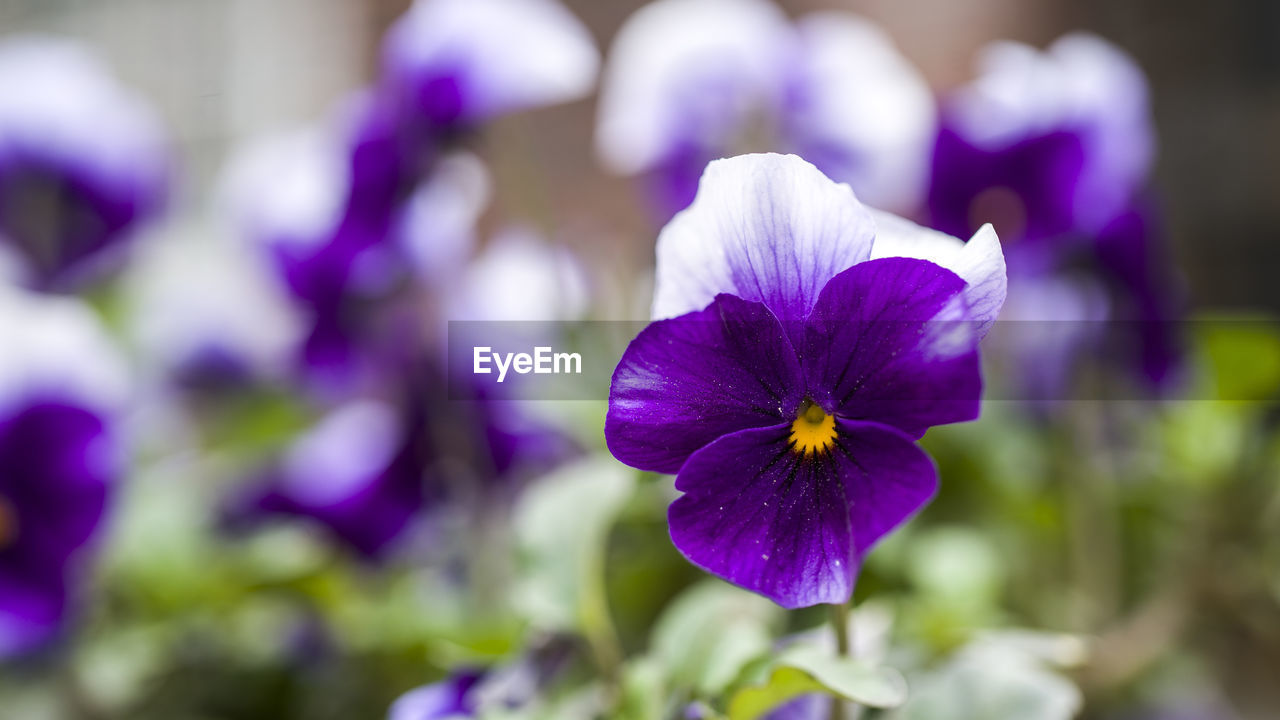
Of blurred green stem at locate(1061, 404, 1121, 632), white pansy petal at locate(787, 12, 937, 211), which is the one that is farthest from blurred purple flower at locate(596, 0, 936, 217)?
blurred green stem at locate(1061, 404, 1121, 632)

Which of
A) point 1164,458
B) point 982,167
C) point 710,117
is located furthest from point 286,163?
point 1164,458

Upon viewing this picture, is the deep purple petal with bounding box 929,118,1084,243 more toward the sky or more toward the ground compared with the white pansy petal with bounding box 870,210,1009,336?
more toward the sky

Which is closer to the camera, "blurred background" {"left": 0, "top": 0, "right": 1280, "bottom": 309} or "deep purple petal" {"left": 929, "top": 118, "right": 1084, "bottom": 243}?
"deep purple petal" {"left": 929, "top": 118, "right": 1084, "bottom": 243}

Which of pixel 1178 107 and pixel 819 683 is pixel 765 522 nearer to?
pixel 819 683

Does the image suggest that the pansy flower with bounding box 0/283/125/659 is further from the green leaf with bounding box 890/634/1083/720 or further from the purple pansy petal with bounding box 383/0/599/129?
the green leaf with bounding box 890/634/1083/720

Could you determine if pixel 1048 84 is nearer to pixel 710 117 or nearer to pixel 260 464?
pixel 710 117

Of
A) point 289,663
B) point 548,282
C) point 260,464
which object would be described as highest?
point 548,282

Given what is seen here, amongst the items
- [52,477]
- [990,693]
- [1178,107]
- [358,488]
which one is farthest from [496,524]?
[1178,107]

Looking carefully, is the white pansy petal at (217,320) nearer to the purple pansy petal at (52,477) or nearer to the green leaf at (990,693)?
the purple pansy petal at (52,477)
